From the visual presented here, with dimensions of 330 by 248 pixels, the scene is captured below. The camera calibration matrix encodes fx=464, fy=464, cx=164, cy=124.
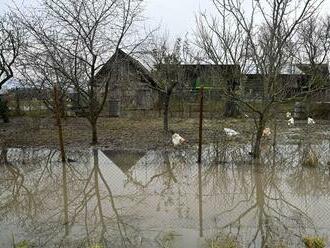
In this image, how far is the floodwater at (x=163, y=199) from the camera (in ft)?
19.2

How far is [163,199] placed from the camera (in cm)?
767

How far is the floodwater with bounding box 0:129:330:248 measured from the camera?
5.85 meters

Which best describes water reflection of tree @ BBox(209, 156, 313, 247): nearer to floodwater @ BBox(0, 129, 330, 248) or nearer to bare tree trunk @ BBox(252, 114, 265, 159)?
floodwater @ BBox(0, 129, 330, 248)

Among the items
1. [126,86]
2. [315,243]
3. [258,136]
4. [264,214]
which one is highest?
[126,86]

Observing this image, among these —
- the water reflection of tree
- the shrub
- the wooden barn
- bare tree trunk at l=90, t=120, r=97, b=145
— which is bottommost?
the water reflection of tree

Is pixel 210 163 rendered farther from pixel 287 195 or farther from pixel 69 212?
pixel 69 212

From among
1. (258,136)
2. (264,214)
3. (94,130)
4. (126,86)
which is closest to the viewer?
(264,214)

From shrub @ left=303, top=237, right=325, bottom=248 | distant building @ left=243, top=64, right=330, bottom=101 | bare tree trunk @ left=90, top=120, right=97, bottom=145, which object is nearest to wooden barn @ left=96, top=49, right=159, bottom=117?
bare tree trunk @ left=90, top=120, right=97, bottom=145

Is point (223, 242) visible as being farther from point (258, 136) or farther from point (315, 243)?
point (258, 136)

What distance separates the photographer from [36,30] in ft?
45.0

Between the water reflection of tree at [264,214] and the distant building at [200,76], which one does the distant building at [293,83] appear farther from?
the water reflection of tree at [264,214]

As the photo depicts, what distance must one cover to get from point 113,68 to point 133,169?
14.5 feet

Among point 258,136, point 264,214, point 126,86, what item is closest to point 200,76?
point 126,86

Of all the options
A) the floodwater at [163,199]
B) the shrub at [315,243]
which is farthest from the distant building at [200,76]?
the shrub at [315,243]
